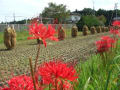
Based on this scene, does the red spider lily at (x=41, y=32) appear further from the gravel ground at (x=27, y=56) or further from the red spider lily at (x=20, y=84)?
the gravel ground at (x=27, y=56)

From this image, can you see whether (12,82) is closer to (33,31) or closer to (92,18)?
(33,31)

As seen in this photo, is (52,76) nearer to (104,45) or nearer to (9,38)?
(104,45)

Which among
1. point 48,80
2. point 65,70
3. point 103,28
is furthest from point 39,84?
point 103,28

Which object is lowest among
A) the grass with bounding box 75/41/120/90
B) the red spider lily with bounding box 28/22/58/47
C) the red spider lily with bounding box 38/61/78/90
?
the grass with bounding box 75/41/120/90

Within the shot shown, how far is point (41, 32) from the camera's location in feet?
3.07

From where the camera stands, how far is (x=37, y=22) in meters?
1.03

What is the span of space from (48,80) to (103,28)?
41.1 metres

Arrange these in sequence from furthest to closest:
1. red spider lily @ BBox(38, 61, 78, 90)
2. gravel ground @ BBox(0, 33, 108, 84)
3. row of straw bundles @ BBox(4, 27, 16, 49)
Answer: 1. row of straw bundles @ BBox(4, 27, 16, 49)
2. gravel ground @ BBox(0, 33, 108, 84)
3. red spider lily @ BBox(38, 61, 78, 90)

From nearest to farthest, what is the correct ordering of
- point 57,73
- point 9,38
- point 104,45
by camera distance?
1. point 57,73
2. point 104,45
3. point 9,38

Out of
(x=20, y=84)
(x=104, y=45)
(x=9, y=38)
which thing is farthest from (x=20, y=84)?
(x=9, y=38)

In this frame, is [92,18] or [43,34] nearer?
[43,34]

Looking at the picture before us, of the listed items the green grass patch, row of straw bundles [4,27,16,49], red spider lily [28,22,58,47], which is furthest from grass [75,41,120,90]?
row of straw bundles [4,27,16,49]

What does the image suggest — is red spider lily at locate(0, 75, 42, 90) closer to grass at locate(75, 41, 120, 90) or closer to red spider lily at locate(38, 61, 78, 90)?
red spider lily at locate(38, 61, 78, 90)

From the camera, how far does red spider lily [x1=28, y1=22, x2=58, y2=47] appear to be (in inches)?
35.7
